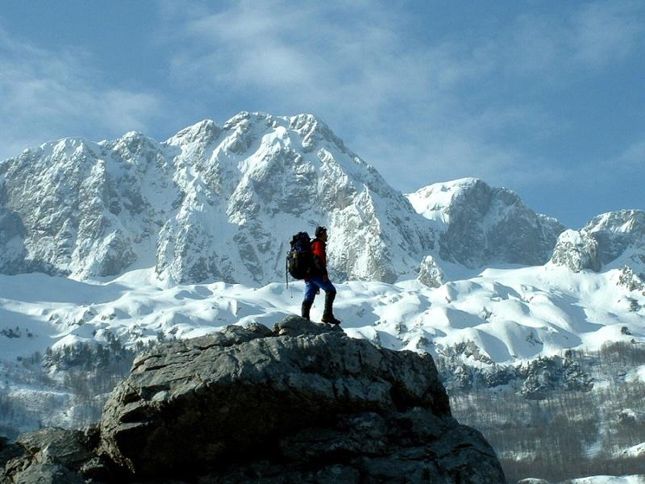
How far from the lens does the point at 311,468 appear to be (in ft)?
78.2

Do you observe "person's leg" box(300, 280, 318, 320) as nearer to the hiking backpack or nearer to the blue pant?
the blue pant

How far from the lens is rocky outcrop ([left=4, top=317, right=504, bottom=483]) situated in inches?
936

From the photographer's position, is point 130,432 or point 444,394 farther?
point 444,394

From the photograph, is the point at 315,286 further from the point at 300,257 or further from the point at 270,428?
the point at 270,428

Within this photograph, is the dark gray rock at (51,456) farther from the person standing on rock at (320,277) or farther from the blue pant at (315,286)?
the blue pant at (315,286)

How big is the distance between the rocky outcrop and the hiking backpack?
4892 mm

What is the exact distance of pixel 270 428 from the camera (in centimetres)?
2441

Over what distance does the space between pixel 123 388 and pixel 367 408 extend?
6.60 m

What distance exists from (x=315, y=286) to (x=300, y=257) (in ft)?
4.40

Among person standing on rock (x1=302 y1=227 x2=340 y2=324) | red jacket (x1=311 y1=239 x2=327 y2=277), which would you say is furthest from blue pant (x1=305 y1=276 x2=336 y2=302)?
red jacket (x1=311 y1=239 x2=327 y2=277)

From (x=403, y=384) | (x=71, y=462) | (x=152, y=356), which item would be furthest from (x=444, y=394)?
(x=71, y=462)

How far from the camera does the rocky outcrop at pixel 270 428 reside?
2377 centimetres

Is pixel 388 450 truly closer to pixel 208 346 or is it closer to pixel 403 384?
pixel 403 384

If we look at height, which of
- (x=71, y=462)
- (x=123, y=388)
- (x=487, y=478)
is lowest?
(x=487, y=478)
